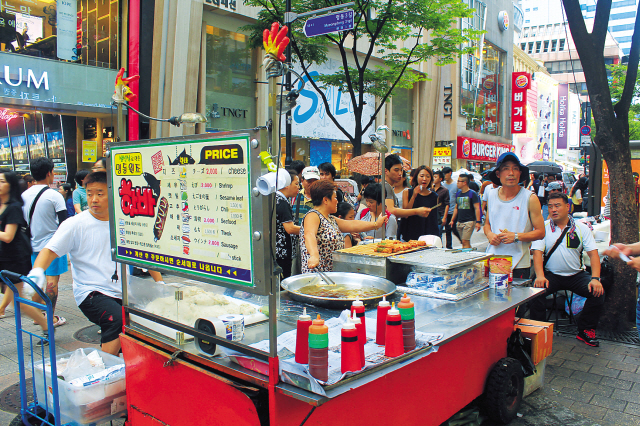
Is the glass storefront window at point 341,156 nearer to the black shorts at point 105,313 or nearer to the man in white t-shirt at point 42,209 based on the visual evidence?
the man in white t-shirt at point 42,209

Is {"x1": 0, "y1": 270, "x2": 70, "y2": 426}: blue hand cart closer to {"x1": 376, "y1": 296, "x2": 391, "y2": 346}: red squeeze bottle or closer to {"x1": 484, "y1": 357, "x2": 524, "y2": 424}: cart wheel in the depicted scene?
{"x1": 376, "y1": 296, "x2": 391, "y2": 346}: red squeeze bottle

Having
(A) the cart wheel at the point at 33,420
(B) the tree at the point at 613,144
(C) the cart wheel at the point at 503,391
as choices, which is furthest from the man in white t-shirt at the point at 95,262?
(B) the tree at the point at 613,144

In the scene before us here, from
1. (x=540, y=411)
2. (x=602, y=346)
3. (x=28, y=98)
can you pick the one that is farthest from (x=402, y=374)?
(x=28, y=98)

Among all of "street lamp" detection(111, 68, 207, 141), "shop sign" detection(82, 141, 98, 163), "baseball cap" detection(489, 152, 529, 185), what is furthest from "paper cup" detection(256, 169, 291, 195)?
"shop sign" detection(82, 141, 98, 163)

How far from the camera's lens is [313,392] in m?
1.85

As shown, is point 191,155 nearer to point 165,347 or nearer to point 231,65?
point 165,347

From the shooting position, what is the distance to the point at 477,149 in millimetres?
31094

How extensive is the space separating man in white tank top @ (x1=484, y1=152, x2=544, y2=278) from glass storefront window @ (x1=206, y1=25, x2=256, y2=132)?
36.1 feet

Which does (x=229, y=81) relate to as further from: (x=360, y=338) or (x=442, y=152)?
(x=442, y=152)

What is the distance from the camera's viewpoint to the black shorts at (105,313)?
3.17 m

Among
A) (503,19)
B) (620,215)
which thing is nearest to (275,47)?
(620,215)

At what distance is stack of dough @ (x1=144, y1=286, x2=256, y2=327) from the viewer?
8.27 ft

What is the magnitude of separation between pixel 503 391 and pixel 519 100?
3934cm

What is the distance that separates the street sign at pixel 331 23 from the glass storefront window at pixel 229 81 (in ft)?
19.1
